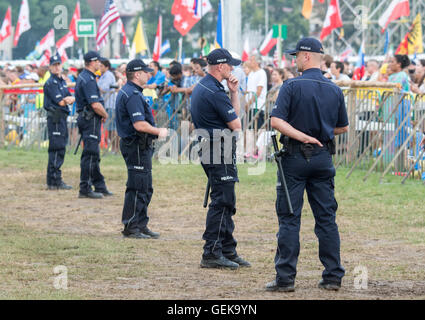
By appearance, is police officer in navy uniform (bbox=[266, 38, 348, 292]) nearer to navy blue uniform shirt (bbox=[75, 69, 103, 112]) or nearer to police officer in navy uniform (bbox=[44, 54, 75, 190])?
→ navy blue uniform shirt (bbox=[75, 69, 103, 112])

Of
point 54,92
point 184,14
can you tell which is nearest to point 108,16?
point 184,14

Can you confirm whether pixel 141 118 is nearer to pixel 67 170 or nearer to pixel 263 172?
pixel 263 172

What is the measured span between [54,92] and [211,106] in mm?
6985

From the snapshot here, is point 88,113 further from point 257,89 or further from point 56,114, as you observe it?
point 257,89

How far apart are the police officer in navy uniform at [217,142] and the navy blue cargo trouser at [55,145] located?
A: 271 inches

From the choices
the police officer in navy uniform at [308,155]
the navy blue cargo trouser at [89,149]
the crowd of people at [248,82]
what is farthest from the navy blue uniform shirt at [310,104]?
the crowd of people at [248,82]

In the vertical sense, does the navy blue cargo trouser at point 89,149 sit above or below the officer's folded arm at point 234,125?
below

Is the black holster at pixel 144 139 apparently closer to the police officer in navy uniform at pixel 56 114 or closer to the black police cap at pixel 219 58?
the black police cap at pixel 219 58

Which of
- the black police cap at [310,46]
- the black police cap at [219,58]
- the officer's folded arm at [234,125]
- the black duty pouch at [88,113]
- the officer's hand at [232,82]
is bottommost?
the black duty pouch at [88,113]

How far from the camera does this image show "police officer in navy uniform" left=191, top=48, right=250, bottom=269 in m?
8.95

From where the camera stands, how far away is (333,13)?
26250 millimetres

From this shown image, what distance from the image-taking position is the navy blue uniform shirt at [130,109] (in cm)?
1064
